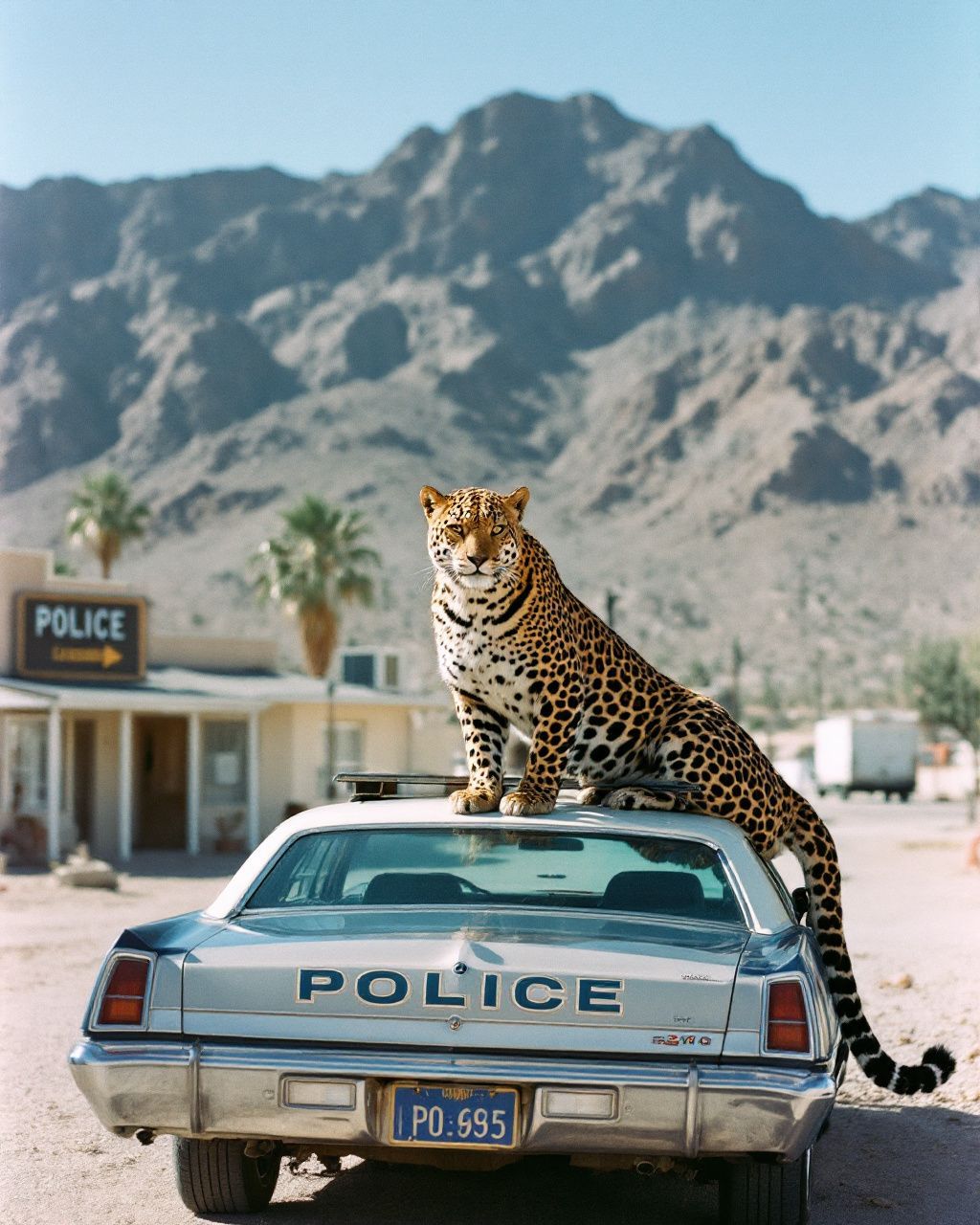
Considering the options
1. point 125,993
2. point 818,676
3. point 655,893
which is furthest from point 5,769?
point 818,676

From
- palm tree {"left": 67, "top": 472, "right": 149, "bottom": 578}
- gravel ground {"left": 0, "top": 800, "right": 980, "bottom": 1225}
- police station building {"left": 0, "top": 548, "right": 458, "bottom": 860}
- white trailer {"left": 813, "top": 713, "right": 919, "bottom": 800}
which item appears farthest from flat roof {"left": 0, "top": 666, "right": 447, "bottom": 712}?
white trailer {"left": 813, "top": 713, "right": 919, "bottom": 800}

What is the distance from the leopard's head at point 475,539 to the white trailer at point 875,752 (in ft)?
172

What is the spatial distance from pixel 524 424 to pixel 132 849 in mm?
136156

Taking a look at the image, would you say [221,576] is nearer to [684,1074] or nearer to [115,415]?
[115,415]

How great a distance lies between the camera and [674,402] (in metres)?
163

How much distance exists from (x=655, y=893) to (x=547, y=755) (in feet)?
3.06

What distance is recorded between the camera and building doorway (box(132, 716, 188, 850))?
30.0m

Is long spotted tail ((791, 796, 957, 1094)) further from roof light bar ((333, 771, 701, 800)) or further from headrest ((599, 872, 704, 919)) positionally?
headrest ((599, 872, 704, 919))

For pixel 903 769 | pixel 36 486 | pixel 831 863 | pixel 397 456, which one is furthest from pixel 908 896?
pixel 36 486

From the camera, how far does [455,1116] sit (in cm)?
443

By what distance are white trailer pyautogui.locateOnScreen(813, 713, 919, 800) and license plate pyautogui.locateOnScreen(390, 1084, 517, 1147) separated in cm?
5419

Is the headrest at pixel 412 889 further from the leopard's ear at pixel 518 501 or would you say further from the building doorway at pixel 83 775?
the building doorway at pixel 83 775

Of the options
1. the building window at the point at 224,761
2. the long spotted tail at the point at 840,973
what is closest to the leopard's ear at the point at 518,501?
the long spotted tail at the point at 840,973

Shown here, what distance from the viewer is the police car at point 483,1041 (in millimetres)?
4375
